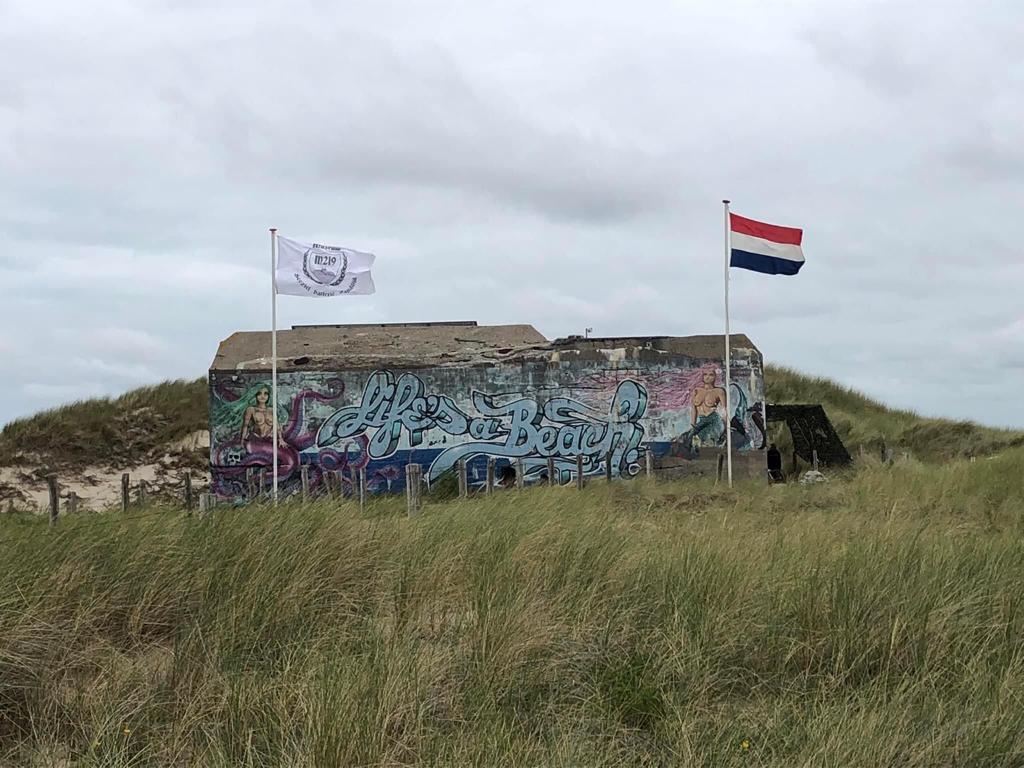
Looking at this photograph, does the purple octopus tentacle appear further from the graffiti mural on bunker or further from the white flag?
the white flag

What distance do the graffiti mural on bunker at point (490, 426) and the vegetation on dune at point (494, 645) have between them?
1640 centimetres

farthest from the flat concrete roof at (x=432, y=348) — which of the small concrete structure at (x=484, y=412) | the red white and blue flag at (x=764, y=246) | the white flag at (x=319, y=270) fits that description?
the white flag at (x=319, y=270)

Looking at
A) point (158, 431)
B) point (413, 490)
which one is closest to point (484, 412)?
point (158, 431)

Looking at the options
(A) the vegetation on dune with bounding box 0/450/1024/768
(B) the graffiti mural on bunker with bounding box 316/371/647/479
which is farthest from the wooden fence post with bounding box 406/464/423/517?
(B) the graffiti mural on bunker with bounding box 316/371/647/479

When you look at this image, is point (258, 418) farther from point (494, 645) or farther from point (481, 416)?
point (494, 645)

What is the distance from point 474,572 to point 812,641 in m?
2.37

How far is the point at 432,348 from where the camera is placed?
26938 millimetres

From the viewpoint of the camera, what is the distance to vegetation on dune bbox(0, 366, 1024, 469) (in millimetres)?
28641

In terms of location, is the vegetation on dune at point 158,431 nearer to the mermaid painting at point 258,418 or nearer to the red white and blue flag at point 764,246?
the mermaid painting at point 258,418

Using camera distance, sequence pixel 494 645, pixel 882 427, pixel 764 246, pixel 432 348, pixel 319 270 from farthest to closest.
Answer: pixel 882 427, pixel 432 348, pixel 764 246, pixel 319 270, pixel 494 645

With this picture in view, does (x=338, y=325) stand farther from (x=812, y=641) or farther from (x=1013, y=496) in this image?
(x=812, y=641)

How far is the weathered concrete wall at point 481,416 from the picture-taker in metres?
25.3

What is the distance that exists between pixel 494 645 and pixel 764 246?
1608 centimetres

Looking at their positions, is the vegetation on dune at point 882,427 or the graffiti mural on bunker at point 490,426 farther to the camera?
the vegetation on dune at point 882,427
